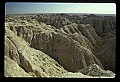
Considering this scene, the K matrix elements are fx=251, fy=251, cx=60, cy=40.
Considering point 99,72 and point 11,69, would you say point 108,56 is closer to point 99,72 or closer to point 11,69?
point 11,69

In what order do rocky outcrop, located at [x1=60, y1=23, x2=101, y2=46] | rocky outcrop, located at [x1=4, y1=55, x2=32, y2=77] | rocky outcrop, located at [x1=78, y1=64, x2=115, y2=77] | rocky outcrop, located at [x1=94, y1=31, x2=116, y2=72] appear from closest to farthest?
rocky outcrop, located at [x1=78, y1=64, x2=115, y2=77], rocky outcrop, located at [x1=4, y1=55, x2=32, y2=77], rocky outcrop, located at [x1=94, y1=31, x2=116, y2=72], rocky outcrop, located at [x1=60, y1=23, x2=101, y2=46]

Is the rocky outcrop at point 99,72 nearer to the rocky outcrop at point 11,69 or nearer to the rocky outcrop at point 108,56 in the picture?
the rocky outcrop at point 11,69

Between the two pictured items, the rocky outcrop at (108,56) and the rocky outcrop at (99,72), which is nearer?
the rocky outcrop at (99,72)

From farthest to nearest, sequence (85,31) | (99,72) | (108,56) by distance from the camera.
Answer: (85,31) < (108,56) < (99,72)

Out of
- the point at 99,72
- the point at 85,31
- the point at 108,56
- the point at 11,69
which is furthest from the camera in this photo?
the point at 85,31

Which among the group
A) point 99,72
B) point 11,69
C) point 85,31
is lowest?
point 11,69

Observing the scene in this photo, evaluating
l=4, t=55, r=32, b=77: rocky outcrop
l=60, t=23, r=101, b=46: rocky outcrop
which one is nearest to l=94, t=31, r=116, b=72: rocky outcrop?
l=60, t=23, r=101, b=46: rocky outcrop

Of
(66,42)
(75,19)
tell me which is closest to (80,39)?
(66,42)

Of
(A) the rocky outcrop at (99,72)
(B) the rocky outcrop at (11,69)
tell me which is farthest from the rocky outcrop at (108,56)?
(A) the rocky outcrop at (99,72)

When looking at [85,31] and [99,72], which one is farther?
[85,31]

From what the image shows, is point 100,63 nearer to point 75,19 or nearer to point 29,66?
point 29,66

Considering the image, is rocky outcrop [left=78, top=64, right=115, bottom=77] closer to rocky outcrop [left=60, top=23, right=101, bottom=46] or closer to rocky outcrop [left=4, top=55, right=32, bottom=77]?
rocky outcrop [left=4, top=55, right=32, bottom=77]

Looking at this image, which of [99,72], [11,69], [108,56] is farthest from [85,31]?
[99,72]
